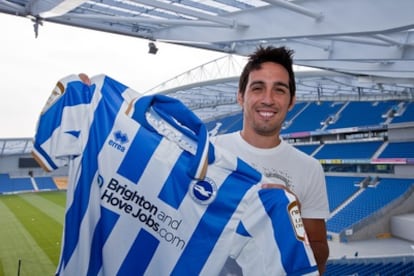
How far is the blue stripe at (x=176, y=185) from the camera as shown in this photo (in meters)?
1.46

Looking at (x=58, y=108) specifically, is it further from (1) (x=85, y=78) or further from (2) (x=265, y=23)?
(2) (x=265, y=23)

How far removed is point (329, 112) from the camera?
82.2 ft

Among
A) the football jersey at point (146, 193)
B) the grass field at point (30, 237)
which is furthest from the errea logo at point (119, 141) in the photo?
the grass field at point (30, 237)

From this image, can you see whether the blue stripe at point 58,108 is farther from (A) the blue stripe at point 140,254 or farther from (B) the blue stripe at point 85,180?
(A) the blue stripe at point 140,254

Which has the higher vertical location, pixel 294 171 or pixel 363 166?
pixel 294 171

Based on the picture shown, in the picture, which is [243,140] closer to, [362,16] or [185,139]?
[185,139]

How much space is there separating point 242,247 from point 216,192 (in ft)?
0.75

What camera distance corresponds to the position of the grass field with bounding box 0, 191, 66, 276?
10.3 m

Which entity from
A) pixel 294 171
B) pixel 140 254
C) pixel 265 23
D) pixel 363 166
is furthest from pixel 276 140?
pixel 363 166

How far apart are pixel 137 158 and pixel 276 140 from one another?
2.56 feet

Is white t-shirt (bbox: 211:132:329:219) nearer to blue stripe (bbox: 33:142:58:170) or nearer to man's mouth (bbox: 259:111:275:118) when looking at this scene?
man's mouth (bbox: 259:111:275:118)

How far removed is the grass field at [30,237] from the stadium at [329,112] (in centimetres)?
5

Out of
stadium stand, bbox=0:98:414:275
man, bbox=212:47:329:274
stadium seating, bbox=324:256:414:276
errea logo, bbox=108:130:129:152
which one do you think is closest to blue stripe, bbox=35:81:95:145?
errea logo, bbox=108:130:129:152

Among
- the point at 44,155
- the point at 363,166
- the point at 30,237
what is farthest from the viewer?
the point at 363,166
